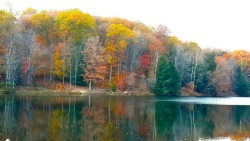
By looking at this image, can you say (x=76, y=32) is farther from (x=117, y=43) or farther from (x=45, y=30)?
(x=117, y=43)

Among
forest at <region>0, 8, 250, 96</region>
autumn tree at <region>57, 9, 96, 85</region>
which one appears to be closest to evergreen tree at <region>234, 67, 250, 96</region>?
forest at <region>0, 8, 250, 96</region>

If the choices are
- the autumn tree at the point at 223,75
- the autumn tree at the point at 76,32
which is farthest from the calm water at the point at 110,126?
the autumn tree at the point at 223,75

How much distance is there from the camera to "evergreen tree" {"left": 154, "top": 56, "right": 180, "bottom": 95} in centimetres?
7969

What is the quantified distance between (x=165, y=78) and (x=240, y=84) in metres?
32.0

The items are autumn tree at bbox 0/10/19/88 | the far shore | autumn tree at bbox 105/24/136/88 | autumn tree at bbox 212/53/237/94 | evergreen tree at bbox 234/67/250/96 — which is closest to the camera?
the far shore

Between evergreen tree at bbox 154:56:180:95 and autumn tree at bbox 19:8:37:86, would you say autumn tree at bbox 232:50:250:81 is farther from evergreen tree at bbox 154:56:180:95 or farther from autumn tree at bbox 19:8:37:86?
autumn tree at bbox 19:8:37:86

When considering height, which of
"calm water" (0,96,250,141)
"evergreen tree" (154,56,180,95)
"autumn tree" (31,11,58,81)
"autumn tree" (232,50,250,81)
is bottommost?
"calm water" (0,96,250,141)

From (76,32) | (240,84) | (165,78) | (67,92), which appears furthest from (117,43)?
(240,84)

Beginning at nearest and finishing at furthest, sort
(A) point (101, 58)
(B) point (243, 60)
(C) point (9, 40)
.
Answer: (C) point (9, 40), (A) point (101, 58), (B) point (243, 60)

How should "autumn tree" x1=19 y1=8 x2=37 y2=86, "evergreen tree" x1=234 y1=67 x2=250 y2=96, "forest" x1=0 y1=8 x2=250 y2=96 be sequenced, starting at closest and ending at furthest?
1. "autumn tree" x1=19 y1=8 x2=37 y2=86
2. "forest" x1=0 y1=8 x2=250 y2=96
3. "evergreen tree" x1=234 y1=67 x2=250 y2=96

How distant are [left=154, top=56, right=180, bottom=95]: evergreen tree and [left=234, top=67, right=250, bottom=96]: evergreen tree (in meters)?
27.4

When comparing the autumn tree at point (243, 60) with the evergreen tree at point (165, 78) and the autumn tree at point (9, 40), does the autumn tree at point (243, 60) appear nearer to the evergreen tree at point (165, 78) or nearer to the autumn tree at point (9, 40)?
the evergreen tree at point (165, 78)

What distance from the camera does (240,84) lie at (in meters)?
100

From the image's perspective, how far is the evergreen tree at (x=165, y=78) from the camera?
79.7m
